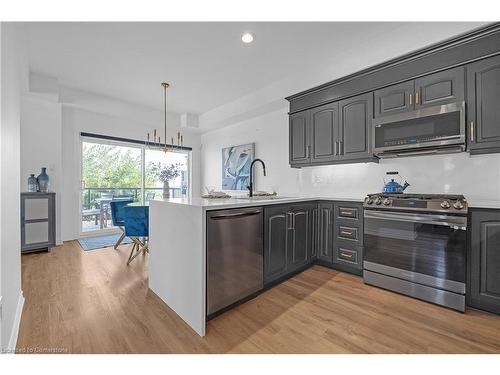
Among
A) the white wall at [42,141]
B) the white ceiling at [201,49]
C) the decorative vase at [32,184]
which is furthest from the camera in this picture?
the white wall at [42,141]

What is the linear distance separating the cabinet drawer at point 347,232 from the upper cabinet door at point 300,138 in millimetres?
1054

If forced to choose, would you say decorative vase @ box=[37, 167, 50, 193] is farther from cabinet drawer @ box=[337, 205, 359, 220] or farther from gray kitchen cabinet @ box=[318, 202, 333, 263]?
cabinet drawer @ box=[337, 205, 359, 220]

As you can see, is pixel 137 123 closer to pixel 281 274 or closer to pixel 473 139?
pixel 281 274

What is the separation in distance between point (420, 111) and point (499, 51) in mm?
656

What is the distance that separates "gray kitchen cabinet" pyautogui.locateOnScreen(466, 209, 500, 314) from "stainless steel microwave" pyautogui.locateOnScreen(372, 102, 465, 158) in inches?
27.2

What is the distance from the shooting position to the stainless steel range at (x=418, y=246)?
6.48 ft

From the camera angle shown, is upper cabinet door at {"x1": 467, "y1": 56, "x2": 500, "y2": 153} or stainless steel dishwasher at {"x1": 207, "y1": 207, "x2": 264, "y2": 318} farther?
upper cabinet door at {"x1": 467, "y1": 56, "x2": 500, "y2": 153}

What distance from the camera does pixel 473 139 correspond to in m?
2.09

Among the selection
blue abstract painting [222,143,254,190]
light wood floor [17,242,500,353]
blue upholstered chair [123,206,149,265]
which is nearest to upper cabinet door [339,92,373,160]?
light wood floor [17,242,500,353]

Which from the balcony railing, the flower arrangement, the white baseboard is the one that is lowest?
the white baseboard

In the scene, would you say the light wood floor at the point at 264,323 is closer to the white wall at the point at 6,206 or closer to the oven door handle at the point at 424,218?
the white wall at the point at 6,206

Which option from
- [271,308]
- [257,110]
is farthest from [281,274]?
[257,110]

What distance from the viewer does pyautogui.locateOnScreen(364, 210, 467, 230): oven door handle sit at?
1941 mm

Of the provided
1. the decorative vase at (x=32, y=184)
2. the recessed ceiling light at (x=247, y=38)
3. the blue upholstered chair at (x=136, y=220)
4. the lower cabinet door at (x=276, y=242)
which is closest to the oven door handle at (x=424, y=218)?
the lower cabinet door at (x=276, y=242)
